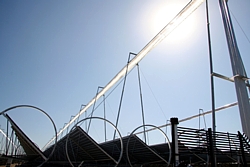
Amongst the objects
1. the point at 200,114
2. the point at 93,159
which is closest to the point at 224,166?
the point at 200,114

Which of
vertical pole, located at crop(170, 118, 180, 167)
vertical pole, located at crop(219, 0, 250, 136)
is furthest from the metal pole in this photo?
vertical pole, located at crop(170, 118, 180, 167)

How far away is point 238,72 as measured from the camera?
9.06 m

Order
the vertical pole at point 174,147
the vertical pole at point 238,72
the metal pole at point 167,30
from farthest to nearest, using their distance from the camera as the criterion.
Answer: the metal pole at point 167,30, the vertical pole at point 238,72, the vertical pole at point 174,147

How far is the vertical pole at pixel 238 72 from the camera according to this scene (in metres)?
8.39

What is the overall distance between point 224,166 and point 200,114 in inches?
220

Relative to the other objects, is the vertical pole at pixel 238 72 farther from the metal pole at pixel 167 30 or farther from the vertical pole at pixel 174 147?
the vertical pole at pixel 174 147

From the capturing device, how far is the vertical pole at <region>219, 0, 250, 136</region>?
839 cm

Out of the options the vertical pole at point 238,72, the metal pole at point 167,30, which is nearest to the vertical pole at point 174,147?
the vertical pole at point 238,72

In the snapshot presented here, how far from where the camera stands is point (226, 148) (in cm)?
740

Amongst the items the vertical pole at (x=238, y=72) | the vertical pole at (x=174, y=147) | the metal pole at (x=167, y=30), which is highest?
the metal pole at (x=167, y=30)

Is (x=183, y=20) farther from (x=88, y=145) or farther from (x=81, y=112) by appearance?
(x=81, y=112)

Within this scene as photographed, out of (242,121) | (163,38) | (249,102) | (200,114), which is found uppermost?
(163,38)

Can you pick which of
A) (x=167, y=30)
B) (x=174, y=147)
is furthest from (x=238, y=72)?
(x=167, y=30)

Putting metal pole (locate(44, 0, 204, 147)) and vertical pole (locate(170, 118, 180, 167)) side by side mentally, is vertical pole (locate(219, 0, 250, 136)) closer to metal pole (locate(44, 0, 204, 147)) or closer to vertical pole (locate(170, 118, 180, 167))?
metal pole (locate(44, 0, 204, 147))
